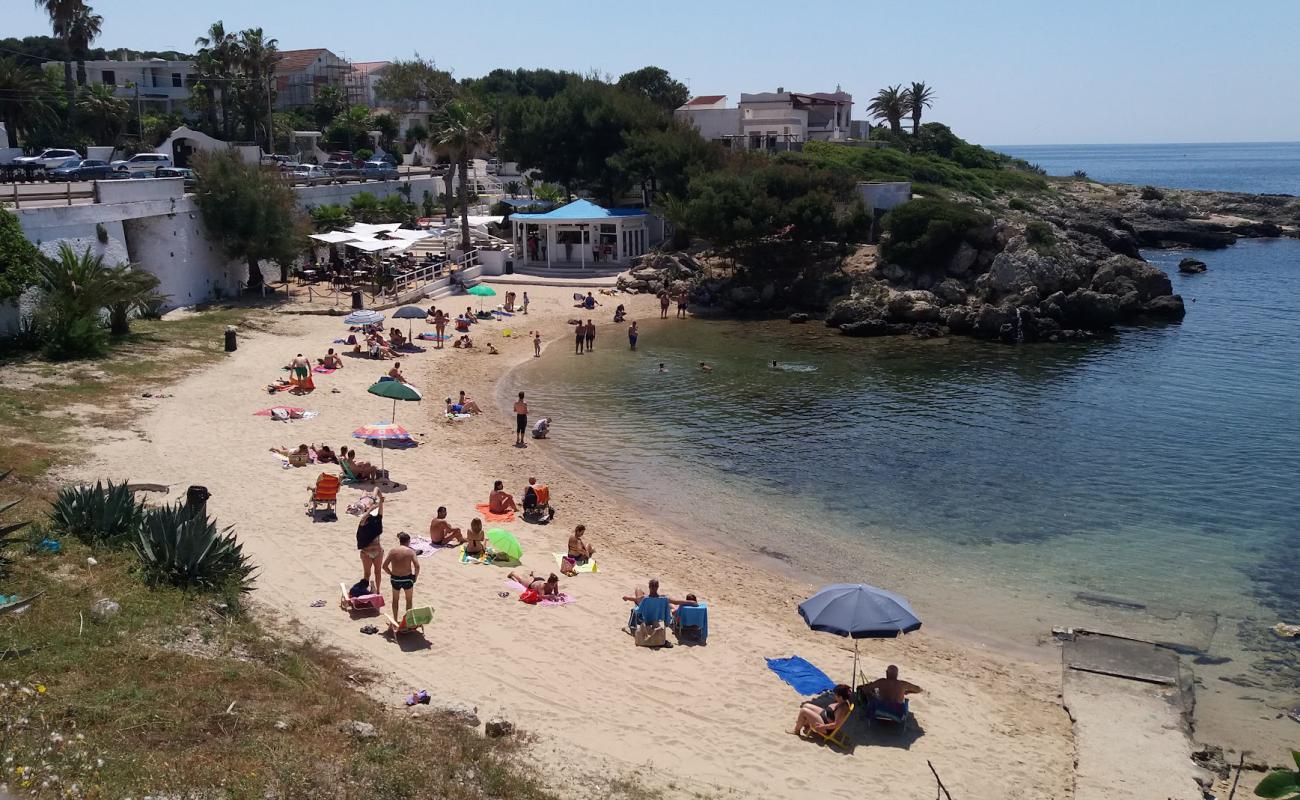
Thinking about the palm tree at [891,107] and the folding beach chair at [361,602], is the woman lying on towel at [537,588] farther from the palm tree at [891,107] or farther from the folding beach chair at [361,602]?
the palm tree at [891,107]

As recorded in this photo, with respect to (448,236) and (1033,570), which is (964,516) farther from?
(448,236)

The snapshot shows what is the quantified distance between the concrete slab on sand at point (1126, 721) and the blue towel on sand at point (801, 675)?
9.86 ft

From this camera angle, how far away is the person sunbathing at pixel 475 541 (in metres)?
16.0

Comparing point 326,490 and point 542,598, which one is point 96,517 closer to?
point 326,490

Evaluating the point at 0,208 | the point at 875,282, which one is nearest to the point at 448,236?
the point at 875,282

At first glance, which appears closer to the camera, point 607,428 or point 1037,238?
point 607,428

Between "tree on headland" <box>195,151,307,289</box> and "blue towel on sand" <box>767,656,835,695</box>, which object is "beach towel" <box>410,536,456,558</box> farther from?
"tree on headland" <box>195,151,307,289</box>

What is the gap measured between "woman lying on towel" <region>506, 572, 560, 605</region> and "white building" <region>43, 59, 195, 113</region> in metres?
78.6

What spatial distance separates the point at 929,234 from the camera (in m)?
43.9

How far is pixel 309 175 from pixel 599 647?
144 feet

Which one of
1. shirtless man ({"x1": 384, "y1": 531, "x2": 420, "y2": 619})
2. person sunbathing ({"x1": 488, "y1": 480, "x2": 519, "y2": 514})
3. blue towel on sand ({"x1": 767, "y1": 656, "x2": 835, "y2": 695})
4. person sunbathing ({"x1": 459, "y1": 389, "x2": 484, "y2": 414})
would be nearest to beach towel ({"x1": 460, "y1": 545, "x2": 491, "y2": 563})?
person sunbathing ({"x1": 488, "y1": 480, "x2": 519, "y2": 514})

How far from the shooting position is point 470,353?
107 feet

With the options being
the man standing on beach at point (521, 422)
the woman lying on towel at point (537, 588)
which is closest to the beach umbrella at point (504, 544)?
the woman lying on towel at point (537, 588)

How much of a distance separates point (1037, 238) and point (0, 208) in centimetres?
3796
